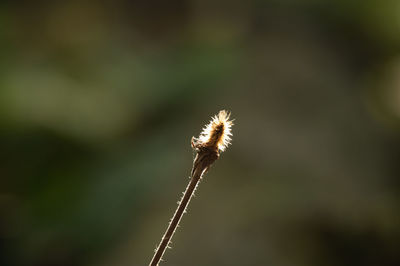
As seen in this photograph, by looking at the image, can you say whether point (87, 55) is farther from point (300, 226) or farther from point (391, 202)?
point (391, 202)

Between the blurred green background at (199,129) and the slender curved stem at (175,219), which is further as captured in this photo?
the blurred green background at (199,129)

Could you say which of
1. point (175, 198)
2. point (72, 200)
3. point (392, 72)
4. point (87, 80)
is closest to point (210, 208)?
point (175, 198)

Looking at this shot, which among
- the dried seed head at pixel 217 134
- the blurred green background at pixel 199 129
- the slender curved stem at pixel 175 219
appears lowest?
the slender curved stem at pixel 175 219

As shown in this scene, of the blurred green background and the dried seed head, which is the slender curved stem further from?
the blurred green background

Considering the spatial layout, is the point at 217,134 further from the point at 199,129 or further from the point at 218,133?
the point at 199,129

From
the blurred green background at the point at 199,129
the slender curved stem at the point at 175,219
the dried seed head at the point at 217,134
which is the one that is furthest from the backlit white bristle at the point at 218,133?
the blurred green background at the point at 199,129

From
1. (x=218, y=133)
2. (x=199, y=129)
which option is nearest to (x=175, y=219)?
(x=218, y=133)

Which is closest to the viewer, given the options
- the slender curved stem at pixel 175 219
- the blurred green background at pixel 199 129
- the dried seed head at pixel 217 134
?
the slender curved stem at pixel 175 219

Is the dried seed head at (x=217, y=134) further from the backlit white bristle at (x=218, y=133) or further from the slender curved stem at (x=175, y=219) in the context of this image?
the slender curved stem at (x=175, y=219)
